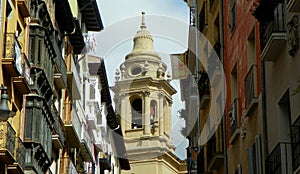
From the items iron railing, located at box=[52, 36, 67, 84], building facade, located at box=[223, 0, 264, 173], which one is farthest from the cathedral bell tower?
building facade, located at box=[223, 0, 264, 173]

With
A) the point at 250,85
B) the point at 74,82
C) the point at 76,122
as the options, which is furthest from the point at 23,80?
the point at 76,122

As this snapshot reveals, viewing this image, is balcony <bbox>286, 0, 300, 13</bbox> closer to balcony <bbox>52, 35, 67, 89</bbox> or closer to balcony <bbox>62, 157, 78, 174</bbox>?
balcony <bbox>52, 35, 67, 89</bbox>

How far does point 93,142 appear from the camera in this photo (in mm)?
53812

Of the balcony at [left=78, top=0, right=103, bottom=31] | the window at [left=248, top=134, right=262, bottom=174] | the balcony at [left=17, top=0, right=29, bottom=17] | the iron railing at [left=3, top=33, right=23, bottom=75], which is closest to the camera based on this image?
the window at [left=248, top=134, right=262, bottom=174]

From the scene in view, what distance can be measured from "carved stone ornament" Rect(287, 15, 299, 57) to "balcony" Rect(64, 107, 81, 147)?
68.0ft

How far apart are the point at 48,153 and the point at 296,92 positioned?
16087 millimetres

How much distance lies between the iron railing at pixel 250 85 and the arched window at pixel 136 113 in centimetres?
5743

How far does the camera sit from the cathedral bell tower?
85.6 m

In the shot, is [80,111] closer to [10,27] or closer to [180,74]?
[180,74]

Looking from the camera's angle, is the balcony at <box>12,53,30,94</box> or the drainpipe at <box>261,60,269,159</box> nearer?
the drainpipe at <box>261,60,269,159</box>

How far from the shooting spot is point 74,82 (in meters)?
43.7

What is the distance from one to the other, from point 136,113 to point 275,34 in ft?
215

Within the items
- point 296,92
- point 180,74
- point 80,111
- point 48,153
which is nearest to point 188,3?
point 180,74

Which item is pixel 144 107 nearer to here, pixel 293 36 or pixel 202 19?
pixel 202 19
